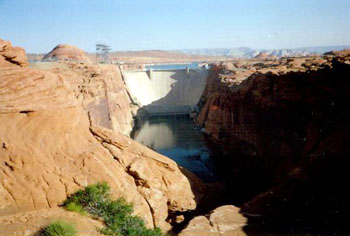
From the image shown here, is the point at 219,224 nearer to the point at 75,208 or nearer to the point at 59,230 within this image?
the point at 75,208

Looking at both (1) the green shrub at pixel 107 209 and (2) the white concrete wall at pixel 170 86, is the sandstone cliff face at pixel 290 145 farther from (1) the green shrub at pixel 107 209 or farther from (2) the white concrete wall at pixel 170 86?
(2) the white concrete wall at pixel 170 86

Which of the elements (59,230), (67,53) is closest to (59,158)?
(59,230)

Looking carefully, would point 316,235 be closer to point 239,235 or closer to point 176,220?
point 239,235

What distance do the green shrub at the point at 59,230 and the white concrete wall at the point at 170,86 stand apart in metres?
53.4

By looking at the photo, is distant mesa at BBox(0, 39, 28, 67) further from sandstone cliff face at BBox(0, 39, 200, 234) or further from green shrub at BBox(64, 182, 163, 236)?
green shrub at BBox(64, 182, 163, 236)

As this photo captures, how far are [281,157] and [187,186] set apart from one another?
302 inches

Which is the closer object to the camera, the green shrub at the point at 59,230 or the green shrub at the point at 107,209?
the green shrub at the point at 59,230

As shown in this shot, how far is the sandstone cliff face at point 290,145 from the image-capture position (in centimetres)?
1424

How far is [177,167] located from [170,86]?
155ft

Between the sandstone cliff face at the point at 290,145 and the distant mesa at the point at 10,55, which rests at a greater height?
the distant mesa at the point at 10,55

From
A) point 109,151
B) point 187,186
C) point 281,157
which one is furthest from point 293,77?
point 109,151

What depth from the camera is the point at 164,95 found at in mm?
64188

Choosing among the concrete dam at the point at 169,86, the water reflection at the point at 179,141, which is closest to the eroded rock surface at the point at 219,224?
the water reflection at the point at 179,141

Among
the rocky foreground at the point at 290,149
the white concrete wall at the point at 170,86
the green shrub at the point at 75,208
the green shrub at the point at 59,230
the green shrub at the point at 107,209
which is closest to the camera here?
the green shrub at the point at 59,230
